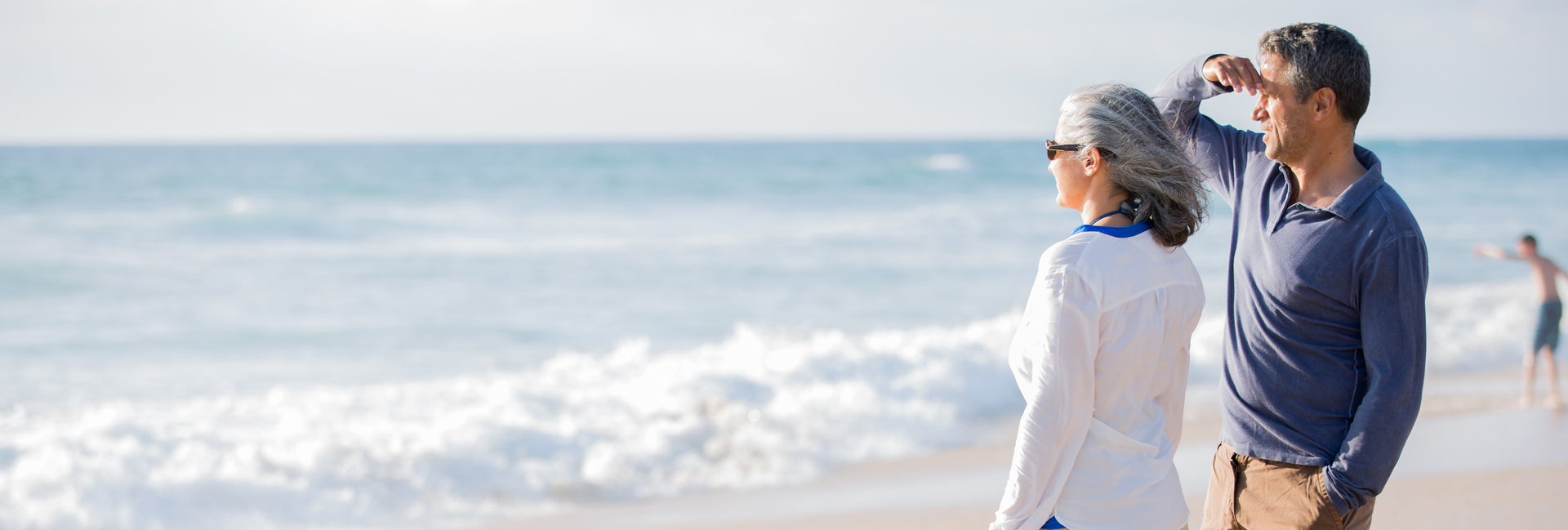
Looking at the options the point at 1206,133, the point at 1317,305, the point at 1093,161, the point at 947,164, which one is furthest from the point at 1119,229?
the point at 947,164

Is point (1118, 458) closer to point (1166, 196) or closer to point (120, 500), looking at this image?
point (1166, 196)

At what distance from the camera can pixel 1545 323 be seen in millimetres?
7715

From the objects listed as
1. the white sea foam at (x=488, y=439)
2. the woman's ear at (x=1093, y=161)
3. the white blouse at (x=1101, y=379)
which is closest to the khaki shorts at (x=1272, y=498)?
the white blouse at (x=1101, y=379)

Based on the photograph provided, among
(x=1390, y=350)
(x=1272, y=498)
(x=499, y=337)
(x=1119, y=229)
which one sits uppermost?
(x=1119, y=229)

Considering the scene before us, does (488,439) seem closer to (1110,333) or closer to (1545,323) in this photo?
(1110,333)

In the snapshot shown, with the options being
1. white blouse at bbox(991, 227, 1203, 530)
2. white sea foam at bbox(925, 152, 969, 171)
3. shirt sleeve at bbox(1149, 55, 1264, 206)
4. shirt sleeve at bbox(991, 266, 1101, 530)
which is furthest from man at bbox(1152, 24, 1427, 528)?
white sea foam at bbox(925, 152, 969, 171)

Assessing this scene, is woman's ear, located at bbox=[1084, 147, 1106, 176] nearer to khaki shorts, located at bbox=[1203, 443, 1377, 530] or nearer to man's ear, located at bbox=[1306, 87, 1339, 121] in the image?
man's ear, located at bbox=[1306, 87, 1339, 121]

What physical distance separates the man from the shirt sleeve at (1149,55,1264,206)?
13 centimetres

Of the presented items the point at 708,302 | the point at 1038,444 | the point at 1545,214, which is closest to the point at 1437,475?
the point at 1038,444

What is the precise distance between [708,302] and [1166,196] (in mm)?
11325

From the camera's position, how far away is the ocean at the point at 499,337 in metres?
5.83

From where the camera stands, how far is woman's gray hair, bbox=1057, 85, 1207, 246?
1851mm

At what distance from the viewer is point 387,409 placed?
7.46 m

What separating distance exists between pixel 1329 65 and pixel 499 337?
32.2 ft
